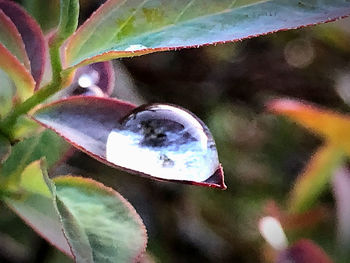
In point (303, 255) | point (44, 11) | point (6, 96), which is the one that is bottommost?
point (303, 255)

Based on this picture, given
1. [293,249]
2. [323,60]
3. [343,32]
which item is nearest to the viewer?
[293,249]

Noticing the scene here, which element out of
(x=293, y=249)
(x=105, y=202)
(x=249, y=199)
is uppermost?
(x=105, y=202)

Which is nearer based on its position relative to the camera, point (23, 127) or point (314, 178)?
point (23, 127)

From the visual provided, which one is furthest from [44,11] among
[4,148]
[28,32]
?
[4,148]

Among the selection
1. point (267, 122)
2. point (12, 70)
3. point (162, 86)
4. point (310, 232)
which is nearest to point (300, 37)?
point (267, 122)

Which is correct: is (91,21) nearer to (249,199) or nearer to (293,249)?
(293,249)

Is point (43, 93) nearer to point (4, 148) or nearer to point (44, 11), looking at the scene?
point (4, 148)

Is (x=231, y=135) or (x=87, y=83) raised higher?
(x=87, y=83)
